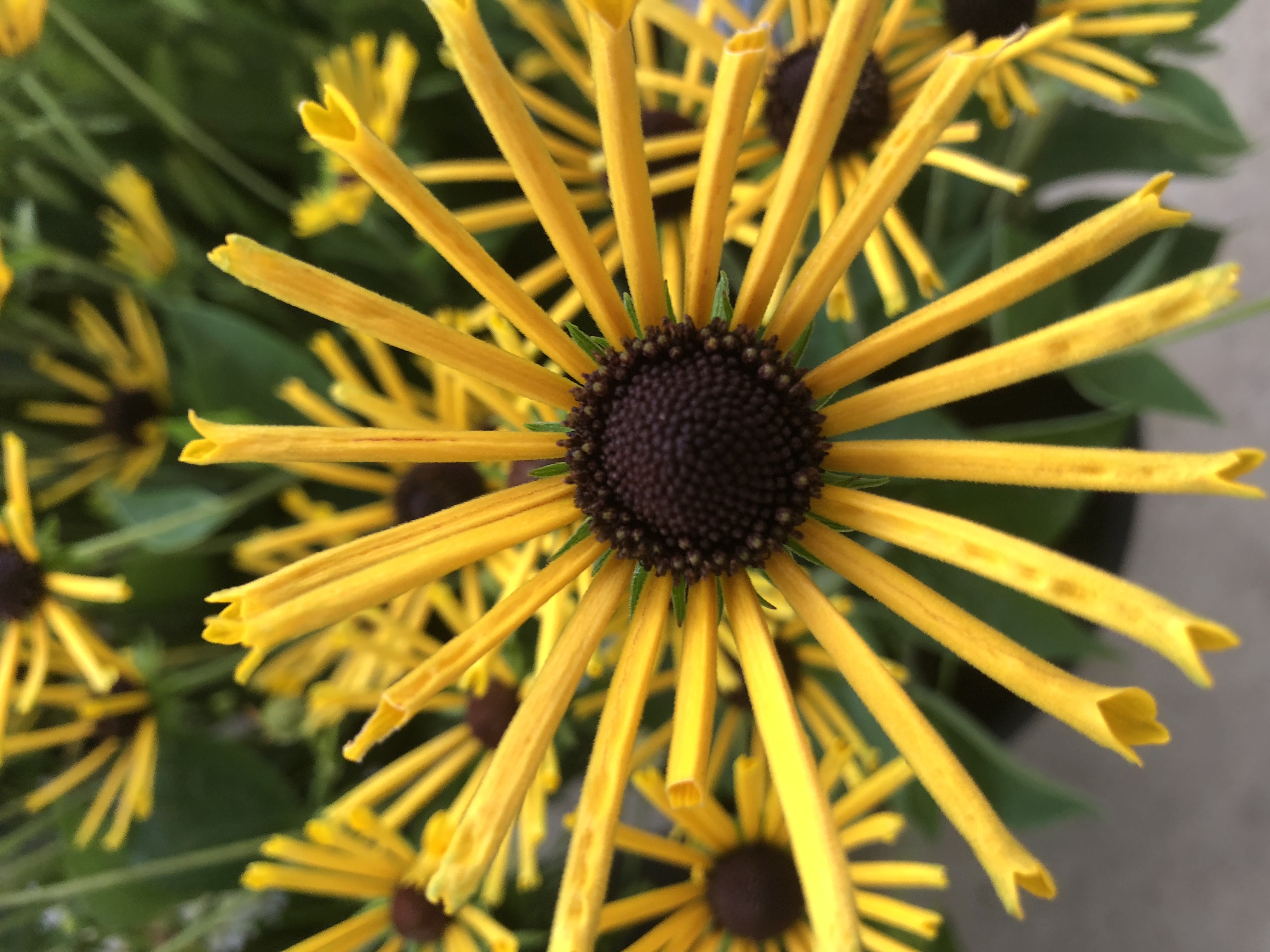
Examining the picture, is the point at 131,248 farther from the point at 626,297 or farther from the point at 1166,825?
the point at 1166,825

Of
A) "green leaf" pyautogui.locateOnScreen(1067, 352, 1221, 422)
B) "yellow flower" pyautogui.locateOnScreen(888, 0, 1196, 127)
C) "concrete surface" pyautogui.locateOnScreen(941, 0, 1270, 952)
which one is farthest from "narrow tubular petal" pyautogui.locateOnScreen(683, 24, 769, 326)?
"concrete surface" pyautogui.locateOnScreen(941, 0, 1270, 952)

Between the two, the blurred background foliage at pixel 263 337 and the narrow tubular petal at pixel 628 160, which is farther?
the blurred background foliage at pixel 263 337

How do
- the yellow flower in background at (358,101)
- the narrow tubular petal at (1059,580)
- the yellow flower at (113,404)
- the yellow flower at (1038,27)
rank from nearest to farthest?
the narrow tubular petal at (1059,580), the yellow flower at (1038,27), the yellow flower in background at (358,101), the yellow flower at (113,404)

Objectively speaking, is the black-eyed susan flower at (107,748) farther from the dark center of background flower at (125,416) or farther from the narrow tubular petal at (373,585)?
the narrow tubular petal at (373,585)

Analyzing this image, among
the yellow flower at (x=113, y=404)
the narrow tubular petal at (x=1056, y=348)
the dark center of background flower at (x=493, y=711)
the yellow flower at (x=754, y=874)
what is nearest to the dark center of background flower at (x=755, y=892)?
the yellow flower at (x=754, y=874)

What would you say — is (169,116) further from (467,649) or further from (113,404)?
(467,649)

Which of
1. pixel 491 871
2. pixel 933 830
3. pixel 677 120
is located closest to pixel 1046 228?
pixel 677 120
